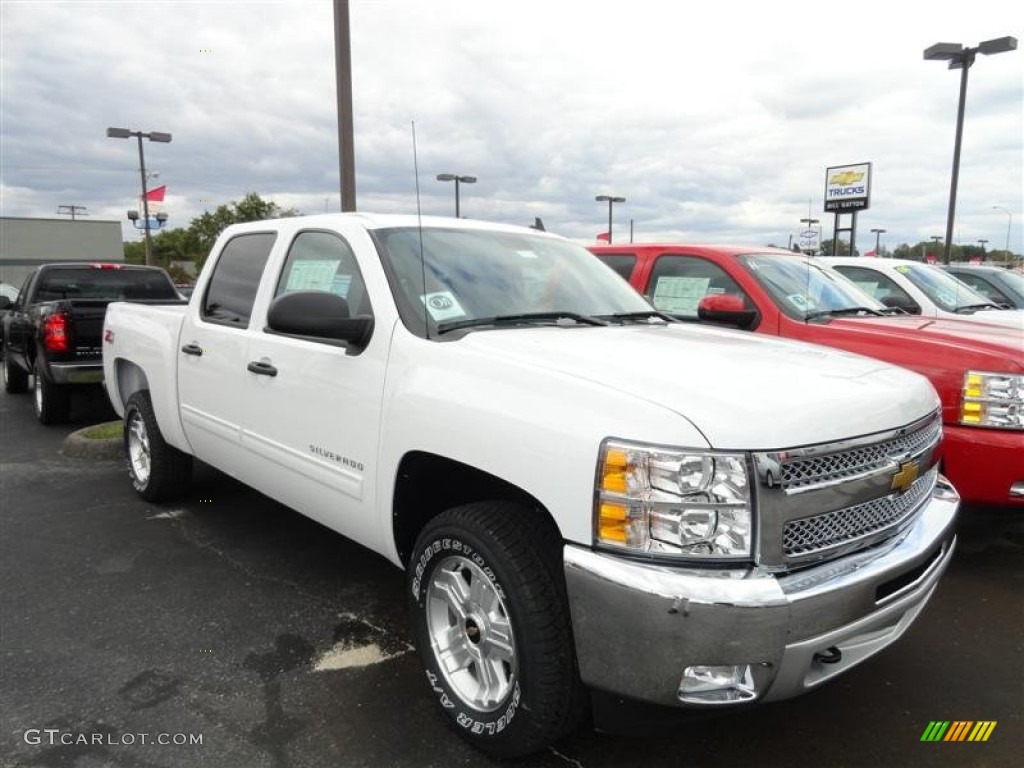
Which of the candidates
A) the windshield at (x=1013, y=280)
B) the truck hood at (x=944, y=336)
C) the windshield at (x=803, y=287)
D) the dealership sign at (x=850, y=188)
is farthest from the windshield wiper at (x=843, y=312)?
the dealership sign at (x=850, y=188)

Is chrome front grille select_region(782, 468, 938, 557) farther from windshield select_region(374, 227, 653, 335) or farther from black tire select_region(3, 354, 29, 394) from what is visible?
black tire select_region(3, 354, 29, 394)

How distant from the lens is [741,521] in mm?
2014

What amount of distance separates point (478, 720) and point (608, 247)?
184 inches

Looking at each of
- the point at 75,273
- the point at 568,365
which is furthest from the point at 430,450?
the point at 75,273

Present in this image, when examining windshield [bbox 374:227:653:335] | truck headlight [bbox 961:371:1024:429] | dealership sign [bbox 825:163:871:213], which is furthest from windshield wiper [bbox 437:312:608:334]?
dealership sign [bbox 825:163:871:213]

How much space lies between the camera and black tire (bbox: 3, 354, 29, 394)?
10.3 metres

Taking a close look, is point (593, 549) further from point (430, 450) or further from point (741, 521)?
point (430, 450)

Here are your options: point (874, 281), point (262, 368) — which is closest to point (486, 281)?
point (262, 368)

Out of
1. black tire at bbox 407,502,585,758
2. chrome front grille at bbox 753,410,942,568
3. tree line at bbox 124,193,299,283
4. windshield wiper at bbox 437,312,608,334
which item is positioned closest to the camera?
chrome front grille at bbox 753,410,942,568

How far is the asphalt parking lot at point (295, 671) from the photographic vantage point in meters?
2.56

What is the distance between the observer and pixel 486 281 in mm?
3266

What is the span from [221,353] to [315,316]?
1.48m

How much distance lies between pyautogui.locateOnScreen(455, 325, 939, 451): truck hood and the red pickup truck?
0.14 meters

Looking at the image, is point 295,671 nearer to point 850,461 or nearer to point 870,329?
point 850,461
